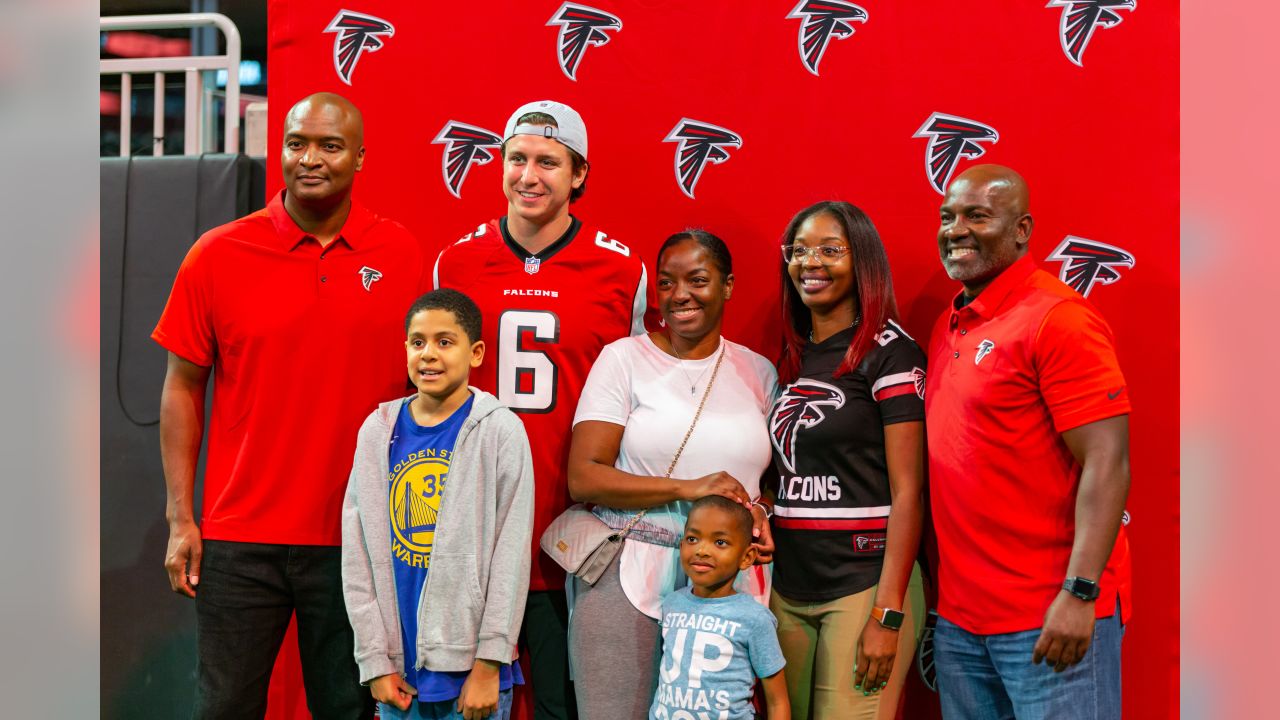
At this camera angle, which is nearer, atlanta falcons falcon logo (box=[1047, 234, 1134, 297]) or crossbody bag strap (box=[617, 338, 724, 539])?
crossbody bag strap (box=[617, 338, 724, 539])

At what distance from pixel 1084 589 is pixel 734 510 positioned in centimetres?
89

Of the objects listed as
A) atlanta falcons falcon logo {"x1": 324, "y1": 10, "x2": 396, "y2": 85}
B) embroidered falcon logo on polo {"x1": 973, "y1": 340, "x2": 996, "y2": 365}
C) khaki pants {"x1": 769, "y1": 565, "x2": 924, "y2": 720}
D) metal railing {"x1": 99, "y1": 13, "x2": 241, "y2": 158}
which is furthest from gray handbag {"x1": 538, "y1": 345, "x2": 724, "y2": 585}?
metal railing {"x1": 99, "y1": 13, "x2": 241, "y2": 158}

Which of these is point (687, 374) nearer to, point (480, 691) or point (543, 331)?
point (543, 331)

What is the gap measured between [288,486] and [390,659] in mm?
588

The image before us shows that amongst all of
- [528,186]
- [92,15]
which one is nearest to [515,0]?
[528,186]

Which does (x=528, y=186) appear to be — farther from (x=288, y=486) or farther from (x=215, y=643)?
(x=215, y=643)

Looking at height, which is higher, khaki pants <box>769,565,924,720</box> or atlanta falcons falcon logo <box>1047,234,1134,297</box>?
atlanta falcons falcon logo <box>1047,234,1134,297</box>

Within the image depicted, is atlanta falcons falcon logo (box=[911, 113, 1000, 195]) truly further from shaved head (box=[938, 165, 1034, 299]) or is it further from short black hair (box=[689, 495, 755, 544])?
short black hair (box=[689, 495, 755, 544])

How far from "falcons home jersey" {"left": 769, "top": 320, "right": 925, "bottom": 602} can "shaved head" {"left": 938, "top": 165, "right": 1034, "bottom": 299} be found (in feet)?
0.94

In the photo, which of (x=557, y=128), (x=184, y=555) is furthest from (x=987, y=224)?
(x=184, y=555)

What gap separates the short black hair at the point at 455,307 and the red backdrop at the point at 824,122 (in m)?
0.99

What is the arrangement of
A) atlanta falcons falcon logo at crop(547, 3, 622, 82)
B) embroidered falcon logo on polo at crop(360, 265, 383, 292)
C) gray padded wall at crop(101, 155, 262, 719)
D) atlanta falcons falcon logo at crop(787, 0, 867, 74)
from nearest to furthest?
embroidered falcon logo on polo at crop(360, 265, 383, 292)
atlanta falcons falcon logo at crop(787, 0, 867, 74)
atlanta falcons falcon logo at crop(547, 3, 622, 82)
gray padded wall at crop(101, 155, 262, 719)

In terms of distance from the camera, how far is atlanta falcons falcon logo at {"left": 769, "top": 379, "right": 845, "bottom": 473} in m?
2.91

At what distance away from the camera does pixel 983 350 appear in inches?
108
